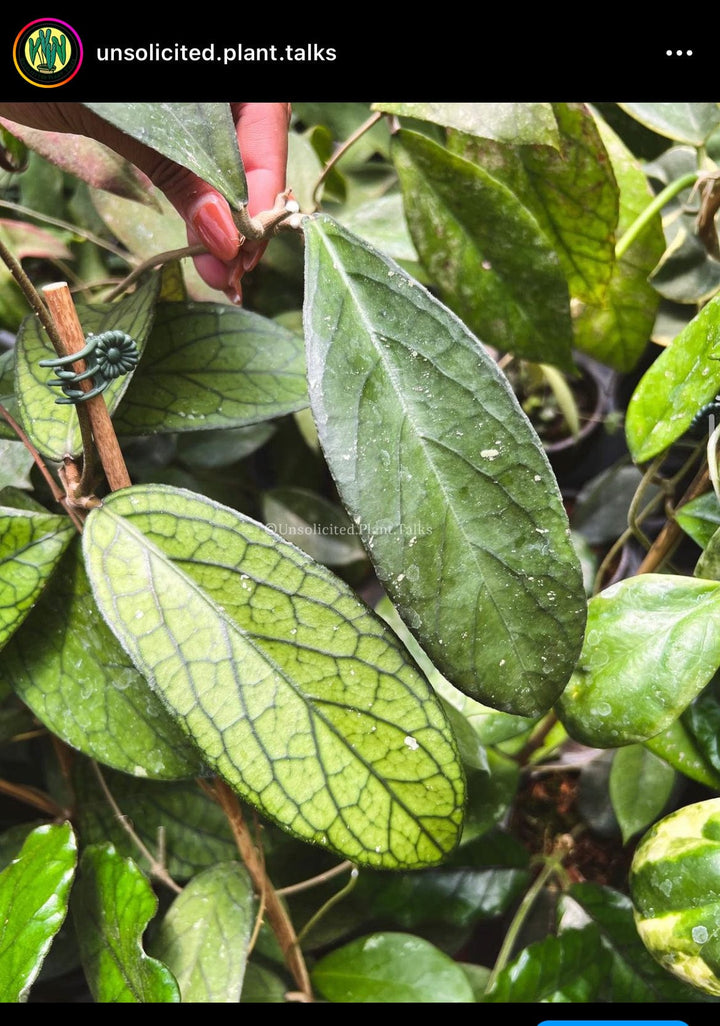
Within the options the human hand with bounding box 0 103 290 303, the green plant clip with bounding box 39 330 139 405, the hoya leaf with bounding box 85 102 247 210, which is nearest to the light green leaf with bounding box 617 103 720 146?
the human hand with bounding box 0 103 290 303

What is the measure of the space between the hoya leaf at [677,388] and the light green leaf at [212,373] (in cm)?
28

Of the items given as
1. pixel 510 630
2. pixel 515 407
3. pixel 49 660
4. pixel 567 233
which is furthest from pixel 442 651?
pixel 567 233

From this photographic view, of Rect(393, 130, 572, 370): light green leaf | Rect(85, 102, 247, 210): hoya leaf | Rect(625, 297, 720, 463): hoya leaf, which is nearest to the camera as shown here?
Rect(85, 102, 247, 210): hoya leaf

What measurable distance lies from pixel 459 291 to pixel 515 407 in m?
0.27

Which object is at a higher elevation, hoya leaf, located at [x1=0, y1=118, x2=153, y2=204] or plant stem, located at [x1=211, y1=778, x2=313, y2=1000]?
hoya leaf, located at [x1=0, y1=118, x2=153, y2=204]

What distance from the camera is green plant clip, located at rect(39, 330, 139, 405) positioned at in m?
0.46

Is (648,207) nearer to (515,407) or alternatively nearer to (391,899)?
(515,407)

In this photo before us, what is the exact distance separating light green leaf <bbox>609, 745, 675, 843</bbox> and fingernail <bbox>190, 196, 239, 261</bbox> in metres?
0.57

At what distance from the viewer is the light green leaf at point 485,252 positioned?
2.17ft

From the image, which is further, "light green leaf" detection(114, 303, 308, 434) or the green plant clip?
"light green leaf" detection(114, 303, 308, 434)

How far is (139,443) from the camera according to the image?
0.82m

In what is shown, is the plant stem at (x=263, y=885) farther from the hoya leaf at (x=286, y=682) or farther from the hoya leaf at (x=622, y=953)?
the hoya leaf at (x=622, y=953)
